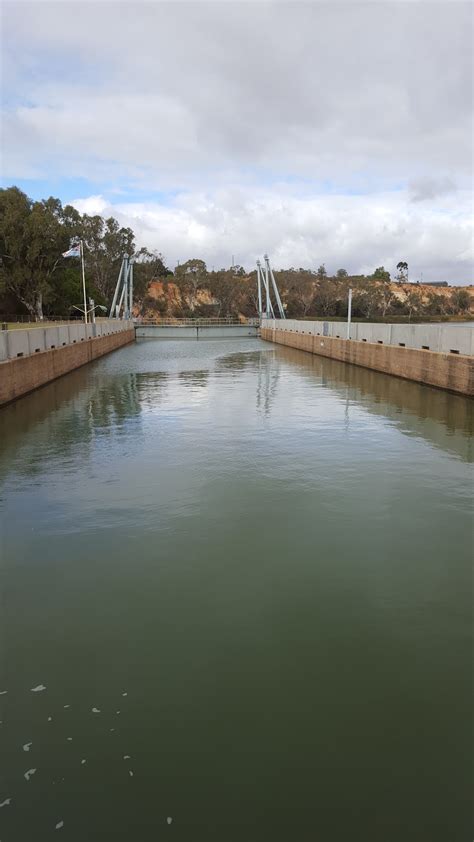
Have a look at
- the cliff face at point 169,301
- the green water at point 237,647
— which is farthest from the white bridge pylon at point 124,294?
the green water at point 237,647

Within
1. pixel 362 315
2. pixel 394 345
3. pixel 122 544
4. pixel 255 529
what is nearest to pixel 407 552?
pixel 255 529

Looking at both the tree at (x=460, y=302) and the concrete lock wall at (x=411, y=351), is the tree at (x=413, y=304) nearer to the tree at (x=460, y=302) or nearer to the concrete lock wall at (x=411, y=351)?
the tree at (x=460, y=302)

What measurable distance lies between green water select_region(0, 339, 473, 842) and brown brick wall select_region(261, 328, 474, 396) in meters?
8.53

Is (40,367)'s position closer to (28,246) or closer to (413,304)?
(28,246)

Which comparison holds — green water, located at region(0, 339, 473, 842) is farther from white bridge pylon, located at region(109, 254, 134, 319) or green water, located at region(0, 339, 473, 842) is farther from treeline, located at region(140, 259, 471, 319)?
treeline, located at region(140, 259, 471, 319)

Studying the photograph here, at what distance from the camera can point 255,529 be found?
336 inches

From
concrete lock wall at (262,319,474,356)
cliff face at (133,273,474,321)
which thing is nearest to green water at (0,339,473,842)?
concrete lock wall at (262,319,474,356)

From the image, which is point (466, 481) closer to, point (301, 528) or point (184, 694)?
point (301, 528)

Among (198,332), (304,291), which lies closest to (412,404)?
(198,332)

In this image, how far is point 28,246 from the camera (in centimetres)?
6681

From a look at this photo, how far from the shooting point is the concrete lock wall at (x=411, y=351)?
20.4 meters

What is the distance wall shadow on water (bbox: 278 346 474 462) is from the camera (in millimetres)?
14805

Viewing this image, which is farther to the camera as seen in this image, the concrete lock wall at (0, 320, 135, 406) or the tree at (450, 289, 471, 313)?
the tree at (450, 289, 471, 313)

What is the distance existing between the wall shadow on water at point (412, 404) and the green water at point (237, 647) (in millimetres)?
2357
